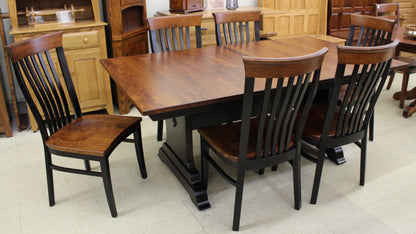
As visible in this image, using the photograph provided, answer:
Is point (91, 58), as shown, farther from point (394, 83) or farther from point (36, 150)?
point (394, 83)

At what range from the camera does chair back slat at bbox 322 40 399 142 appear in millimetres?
1738

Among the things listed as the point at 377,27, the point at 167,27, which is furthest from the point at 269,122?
the point at 377,27

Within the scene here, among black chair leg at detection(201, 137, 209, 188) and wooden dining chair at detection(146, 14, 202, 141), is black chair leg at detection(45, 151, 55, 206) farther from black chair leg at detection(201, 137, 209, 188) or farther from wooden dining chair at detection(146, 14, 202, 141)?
A: wooden dining chair at detection(146, 14, 202, 141)

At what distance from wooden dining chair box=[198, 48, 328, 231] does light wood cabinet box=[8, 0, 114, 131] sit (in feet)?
4.96

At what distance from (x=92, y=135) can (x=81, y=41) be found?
1268 mm

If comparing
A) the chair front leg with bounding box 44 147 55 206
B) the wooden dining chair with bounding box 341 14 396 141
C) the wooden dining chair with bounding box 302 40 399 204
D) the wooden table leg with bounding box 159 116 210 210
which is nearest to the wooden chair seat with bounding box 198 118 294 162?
the wooden table leg with bounding box 159 116 210 210

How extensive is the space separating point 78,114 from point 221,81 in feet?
3.20

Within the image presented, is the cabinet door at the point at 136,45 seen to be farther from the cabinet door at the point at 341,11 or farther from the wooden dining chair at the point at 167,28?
the cabinet door at the point at 341,11

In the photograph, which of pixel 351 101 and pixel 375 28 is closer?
pixel 351 101

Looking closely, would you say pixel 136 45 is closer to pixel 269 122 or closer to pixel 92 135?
pixel 92 135

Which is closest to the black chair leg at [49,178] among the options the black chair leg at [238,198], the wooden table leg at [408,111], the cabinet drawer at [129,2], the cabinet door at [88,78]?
the black chair leg at [238,198]

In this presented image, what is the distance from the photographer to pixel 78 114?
2.32 metres

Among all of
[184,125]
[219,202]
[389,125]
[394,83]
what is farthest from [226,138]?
[394,83]

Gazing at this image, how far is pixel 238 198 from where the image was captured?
189 cm
